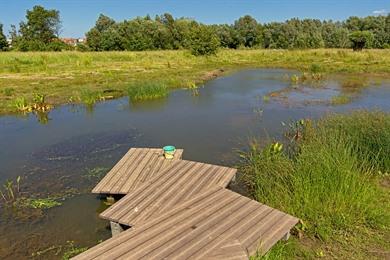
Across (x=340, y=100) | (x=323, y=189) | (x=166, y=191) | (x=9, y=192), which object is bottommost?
(x=9, y=192)

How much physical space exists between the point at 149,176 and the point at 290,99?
12952 millimetres

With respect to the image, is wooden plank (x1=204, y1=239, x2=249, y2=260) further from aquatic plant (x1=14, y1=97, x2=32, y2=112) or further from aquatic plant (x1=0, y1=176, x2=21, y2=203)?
aquatic plant (x1=14, y1=97, x2=32, y2=112)

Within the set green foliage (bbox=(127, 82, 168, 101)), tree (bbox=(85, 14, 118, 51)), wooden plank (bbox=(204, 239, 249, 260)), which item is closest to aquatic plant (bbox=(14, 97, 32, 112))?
green foliage (bbox=(127, 82, 168, 101))

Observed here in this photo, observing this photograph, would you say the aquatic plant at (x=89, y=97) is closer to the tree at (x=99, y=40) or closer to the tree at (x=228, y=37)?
the tree at (x=99, y=40)

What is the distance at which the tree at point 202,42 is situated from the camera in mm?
42188

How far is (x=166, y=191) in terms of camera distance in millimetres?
6125

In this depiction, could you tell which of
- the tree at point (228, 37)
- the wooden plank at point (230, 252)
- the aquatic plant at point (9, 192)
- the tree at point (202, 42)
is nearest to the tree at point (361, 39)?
the tree at point (228, 37)

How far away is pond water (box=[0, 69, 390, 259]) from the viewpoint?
6.40m

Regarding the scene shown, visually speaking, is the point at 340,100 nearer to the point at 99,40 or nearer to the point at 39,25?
the point at 99,40

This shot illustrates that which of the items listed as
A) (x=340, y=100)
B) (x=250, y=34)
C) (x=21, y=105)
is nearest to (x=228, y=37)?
(x=250, y=34)

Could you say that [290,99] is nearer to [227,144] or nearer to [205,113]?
[205,113]

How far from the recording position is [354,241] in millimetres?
5219

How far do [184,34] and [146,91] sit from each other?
4742cm

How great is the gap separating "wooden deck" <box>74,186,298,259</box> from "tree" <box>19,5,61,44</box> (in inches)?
2904
